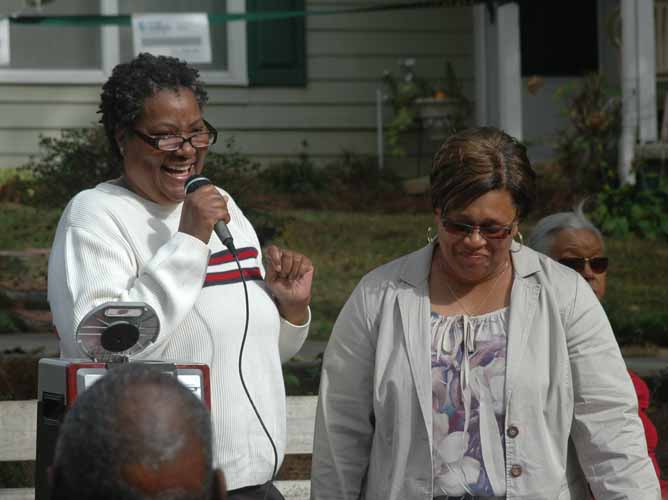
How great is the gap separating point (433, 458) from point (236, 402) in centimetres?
53

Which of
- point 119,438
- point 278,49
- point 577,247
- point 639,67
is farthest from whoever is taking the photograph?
point 278,49

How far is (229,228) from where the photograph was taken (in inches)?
137

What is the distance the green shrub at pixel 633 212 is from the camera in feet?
34.0

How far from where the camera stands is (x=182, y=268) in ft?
10.4

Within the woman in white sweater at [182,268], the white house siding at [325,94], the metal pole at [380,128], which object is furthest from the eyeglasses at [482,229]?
the metal pole at [380,128]

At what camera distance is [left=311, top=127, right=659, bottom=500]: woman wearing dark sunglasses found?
327cm

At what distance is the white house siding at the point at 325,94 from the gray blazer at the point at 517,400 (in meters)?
8.58

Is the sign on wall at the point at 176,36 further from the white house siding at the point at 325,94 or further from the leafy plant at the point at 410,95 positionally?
the leafy plant at the point at 410,95

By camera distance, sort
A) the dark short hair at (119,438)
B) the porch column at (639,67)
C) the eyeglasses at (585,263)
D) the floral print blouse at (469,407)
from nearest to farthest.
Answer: the dark short hair at (119,438), the floral print blouse at (469,407), the eyeglasses at (585,263), the porch column at (639,67)

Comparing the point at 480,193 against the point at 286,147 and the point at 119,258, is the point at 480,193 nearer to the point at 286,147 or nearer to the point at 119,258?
the point at 119,258

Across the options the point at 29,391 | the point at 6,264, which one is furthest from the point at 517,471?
the point at 6,264

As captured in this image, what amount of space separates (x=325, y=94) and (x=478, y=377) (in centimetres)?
936

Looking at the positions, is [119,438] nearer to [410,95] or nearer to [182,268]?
[182,268]

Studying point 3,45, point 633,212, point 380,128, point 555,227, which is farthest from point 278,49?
point 555,227
